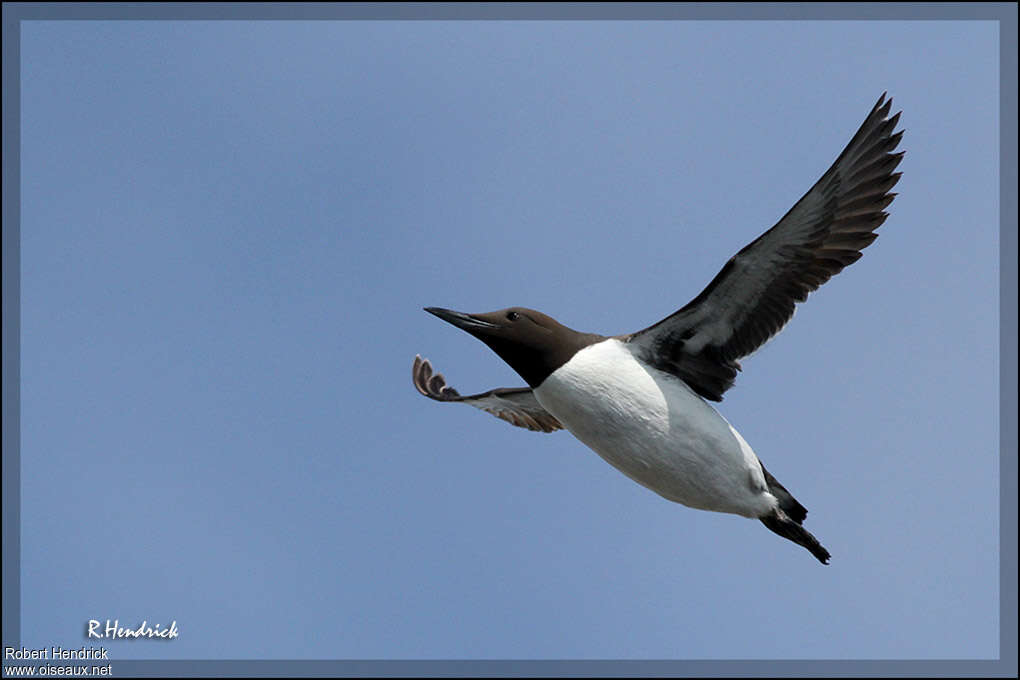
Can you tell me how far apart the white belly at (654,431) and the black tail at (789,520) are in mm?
264

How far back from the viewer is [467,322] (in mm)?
10508

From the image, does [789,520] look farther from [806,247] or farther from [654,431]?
[806,247]

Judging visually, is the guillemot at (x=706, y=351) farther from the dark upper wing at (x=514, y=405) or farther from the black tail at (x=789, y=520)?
the dark upper wing at (x=514, y=405)

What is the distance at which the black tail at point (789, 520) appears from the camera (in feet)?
34.9

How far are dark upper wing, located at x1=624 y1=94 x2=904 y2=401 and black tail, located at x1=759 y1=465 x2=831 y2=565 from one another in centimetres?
128

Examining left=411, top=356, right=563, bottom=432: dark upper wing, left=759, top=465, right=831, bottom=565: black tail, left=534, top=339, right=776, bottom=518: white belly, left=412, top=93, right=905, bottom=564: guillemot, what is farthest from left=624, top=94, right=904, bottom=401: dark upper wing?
left=411, top=356, right=563, bottom=432: dark upper wing

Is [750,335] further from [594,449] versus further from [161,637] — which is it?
[161,637]

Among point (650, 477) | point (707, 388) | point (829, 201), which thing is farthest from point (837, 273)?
point (650, 477)

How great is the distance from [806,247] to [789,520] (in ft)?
7.85

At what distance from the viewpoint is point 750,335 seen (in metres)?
10.5

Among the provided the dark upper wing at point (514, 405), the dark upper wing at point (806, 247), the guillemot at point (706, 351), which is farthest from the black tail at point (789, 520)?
the dark upper wing at point (514, 405)

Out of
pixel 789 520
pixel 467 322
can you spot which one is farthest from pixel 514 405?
pixel 789 520

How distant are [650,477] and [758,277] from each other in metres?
1.89

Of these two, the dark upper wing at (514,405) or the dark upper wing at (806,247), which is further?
the dark upper wing at (514,405)
